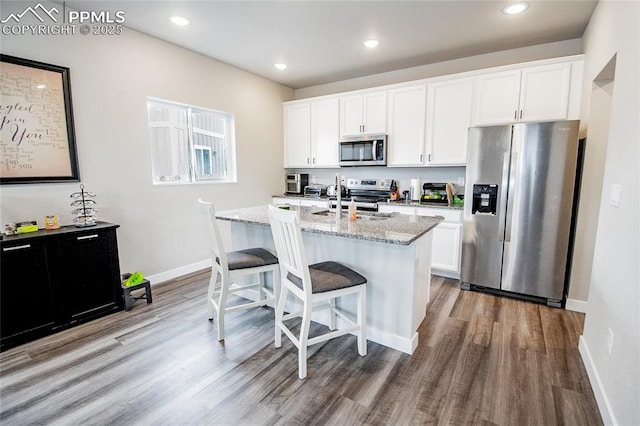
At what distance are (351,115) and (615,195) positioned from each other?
3.29m

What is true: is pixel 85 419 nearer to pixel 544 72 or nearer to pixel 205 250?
pixel 205 250

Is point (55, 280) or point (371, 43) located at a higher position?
point (371, 43)

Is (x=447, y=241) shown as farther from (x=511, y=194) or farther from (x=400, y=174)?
(x=400, y=174)

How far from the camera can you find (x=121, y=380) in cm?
189

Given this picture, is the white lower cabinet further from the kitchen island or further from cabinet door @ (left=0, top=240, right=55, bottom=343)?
cabinet door @ (left=0, top=240, right=55, bottom=343)

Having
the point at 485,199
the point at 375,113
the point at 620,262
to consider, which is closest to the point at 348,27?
the point at 375,113

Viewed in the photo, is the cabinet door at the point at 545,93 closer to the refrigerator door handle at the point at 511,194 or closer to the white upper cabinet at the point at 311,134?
the refrigerator door handle at the point at 511,194

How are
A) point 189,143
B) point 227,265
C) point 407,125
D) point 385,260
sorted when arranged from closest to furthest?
point 385,260, point 227,265, point 189,143, point 407,125

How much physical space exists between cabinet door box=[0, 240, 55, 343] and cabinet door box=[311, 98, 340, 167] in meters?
3.50

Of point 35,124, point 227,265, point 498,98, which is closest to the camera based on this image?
point 227,265

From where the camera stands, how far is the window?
3543 millimetres

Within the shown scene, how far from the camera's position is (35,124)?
253 cm

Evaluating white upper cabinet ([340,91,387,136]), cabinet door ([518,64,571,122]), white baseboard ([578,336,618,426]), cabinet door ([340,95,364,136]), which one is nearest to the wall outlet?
white baseboard ([578,336,618,426])

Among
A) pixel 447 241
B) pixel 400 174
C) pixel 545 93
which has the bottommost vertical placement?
pixel 447 241
